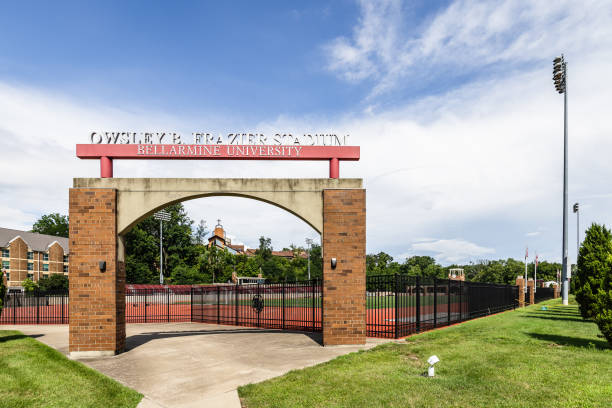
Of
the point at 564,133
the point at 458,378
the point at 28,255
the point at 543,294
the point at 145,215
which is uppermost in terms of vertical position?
the point at 564,133

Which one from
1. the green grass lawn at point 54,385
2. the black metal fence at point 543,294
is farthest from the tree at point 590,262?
the black metal fence at point 543,294

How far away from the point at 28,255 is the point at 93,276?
69701 millimetres

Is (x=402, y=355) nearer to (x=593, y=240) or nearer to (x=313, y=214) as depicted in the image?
(x=313, y=214)

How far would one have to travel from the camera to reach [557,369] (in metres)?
8.09

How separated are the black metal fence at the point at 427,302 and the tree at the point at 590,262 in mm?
4275

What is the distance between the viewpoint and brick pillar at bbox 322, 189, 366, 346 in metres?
11.5

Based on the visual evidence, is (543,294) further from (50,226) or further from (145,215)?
(50,226)

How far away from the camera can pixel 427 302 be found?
1703 centimetres

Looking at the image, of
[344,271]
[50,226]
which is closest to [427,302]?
[344,271]

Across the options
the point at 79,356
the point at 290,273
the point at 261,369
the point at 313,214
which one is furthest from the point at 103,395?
the point at 290,273

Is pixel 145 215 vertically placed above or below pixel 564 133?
below

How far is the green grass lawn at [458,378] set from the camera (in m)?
6.57

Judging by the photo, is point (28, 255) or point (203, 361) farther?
point (28, 255)

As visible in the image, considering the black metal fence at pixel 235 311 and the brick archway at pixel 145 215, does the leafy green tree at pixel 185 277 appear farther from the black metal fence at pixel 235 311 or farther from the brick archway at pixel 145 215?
the brick archway at pixel 145 215
